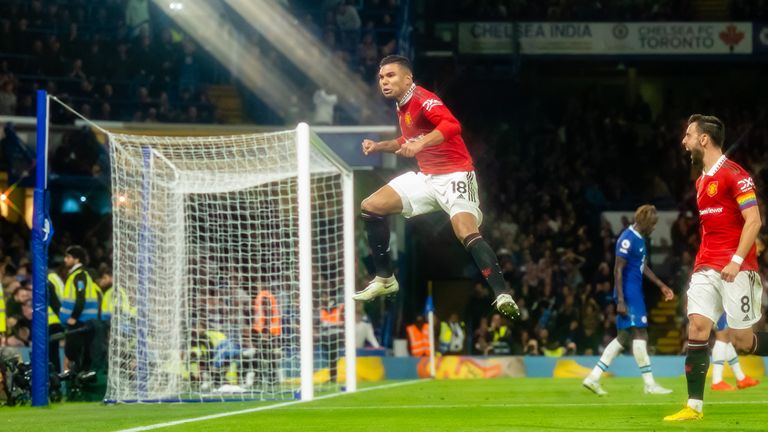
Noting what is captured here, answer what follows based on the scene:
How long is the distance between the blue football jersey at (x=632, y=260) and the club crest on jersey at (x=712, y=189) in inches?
201

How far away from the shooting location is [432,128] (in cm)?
917

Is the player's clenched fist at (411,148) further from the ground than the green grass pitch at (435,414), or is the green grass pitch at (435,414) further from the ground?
the player's clenched fist at (411,148)

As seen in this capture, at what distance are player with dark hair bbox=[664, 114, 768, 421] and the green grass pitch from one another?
49 centimetres

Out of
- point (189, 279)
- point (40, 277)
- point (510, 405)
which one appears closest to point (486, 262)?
point (510, 405)

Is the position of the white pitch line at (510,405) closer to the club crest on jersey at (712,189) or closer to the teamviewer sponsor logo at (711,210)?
the teamviewer sponsor logo at (711,210)

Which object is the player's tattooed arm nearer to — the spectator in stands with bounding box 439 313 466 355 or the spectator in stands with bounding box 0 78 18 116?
the spectator in stands with bounding box 439 313 466 355

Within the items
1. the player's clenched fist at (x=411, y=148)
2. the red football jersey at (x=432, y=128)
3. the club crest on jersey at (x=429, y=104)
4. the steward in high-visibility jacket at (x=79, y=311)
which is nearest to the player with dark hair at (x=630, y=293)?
the red football jersey at (x=432, y=128)

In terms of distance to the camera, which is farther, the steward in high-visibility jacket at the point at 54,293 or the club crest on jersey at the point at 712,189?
the steward in high-visibility jacket at the point at 54,293

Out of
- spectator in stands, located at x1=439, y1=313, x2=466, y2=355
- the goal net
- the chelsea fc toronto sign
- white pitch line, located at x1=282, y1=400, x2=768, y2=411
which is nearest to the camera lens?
white pitch line, located at x1=282, y1=400, x2=768, y2=411

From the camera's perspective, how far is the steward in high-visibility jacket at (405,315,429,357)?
896 inches

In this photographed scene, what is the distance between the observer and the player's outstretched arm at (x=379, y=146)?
8.98 m

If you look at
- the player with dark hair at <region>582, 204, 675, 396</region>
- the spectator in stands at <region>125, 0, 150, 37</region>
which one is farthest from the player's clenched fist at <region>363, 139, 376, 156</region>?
the spectator in stands at <region>125, 0, 150, 37</region>

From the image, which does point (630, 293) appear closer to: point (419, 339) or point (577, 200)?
point (419, 339)

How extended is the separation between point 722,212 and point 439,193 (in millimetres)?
2089
